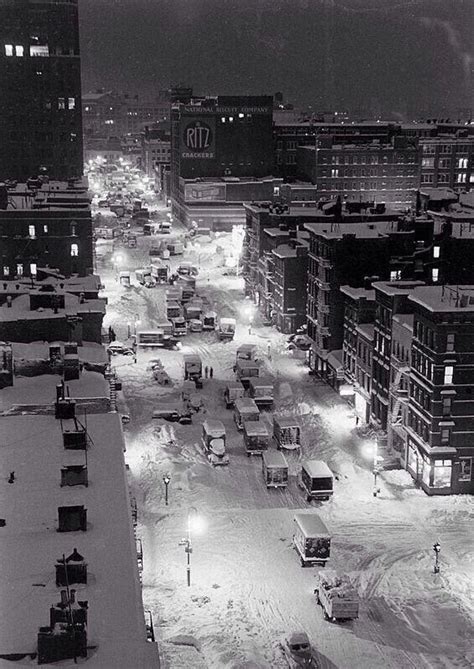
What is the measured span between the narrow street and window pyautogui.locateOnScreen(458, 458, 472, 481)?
4.95ft

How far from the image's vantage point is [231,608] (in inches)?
1736

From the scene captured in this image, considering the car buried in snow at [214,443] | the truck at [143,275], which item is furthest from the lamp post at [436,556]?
the truck at [143,275]

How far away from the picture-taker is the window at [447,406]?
193 ft

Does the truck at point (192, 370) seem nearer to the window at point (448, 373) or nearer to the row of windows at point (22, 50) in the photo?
the window at point (448, 373)

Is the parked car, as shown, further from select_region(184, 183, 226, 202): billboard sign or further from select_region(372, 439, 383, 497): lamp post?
select_region(184, 183, 226, 202): billboard sign

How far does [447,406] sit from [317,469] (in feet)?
30.7

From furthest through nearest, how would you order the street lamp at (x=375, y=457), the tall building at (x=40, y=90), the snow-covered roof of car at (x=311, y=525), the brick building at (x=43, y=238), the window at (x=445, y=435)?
the tall building at (x=40, y=90) → the brick building at (x=43, y=238) → the street lamp at (x=375, y=457) → the window at (x=445, y=435) → the snow-covered roof of car at (x=311, y=525)

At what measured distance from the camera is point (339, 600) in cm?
4272

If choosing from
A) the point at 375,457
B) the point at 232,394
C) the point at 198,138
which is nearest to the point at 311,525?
the point at 375,457

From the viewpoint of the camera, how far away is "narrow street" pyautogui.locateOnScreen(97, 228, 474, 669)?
4116 centimetres

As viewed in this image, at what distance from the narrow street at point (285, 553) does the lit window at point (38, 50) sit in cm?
6460

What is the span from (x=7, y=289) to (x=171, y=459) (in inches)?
909

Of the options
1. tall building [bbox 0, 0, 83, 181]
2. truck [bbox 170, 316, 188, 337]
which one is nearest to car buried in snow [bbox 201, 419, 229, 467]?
truck [bbox 170, 316, 188, 337]

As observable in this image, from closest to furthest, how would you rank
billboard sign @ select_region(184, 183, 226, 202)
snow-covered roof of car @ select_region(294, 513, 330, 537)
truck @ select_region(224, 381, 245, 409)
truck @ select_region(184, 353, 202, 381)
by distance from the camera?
1. snow-covered roof of car @ select_region(294, 513, 330, 537)
2. truck @ select_region(224, 381, 245, 409)
3. truck @ select_region(184, 353, 202, 381)
4. billboard sign @ select_region(184, 183, 226, 202)
